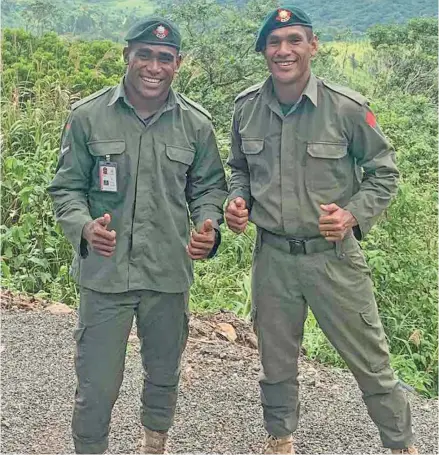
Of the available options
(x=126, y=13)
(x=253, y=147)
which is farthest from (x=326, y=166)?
(x=126, y=13)

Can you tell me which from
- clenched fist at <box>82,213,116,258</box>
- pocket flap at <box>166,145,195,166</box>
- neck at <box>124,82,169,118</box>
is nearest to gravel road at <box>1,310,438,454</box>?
clenched fist at <box>82,213,116,258</box>

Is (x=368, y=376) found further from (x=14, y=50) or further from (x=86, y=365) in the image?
(x=14, y=50)

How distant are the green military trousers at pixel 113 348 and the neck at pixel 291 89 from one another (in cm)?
84

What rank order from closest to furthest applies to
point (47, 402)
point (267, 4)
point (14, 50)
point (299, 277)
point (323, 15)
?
point (299, 277), point (47, 402), point (14, 50), point (267, 4), point (323, 15)

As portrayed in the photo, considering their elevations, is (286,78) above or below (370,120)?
above

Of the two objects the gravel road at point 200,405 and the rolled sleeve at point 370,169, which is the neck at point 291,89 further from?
the gravel road at point 200,405

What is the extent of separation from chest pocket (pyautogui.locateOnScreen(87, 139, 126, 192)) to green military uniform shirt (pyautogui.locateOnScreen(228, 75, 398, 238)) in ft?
1.62

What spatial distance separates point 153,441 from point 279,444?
0.52 meters

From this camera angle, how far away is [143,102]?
3004 mm

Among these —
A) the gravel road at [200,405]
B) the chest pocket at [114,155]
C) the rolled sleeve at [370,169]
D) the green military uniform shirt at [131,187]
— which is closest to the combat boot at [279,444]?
the gravel road at [200,405]

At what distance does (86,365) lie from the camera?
2990 millimetres

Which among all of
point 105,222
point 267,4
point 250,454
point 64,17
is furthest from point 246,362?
point 64,17

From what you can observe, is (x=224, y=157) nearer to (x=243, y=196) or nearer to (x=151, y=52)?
(x=243, y=196)

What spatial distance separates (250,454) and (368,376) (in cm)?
70
